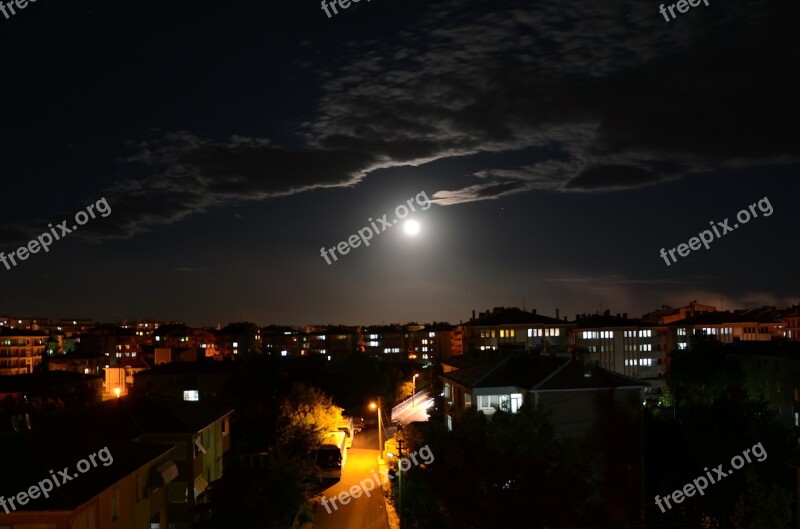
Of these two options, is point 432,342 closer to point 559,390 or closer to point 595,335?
point 595,335

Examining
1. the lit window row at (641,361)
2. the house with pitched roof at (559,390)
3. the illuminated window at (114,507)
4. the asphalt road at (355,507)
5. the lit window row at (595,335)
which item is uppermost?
the lit window row at (595,335)

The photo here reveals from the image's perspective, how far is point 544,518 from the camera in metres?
17.9

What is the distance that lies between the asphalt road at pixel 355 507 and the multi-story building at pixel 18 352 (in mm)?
98514

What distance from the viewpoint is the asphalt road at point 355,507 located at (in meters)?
26.0

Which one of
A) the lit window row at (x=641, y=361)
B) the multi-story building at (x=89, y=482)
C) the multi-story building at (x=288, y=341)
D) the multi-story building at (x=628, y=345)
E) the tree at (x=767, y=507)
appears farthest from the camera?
the multi-story building at (x=288, y=341)

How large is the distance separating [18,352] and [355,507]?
11009cm

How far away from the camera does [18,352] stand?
118938 millimetres

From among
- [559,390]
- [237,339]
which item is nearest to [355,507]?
[559,390]

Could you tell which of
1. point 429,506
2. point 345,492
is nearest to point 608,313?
point 345,492

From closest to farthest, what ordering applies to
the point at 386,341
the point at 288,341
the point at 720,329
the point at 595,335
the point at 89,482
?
the point at 89,482, the point at 595,335, the point at 720,329, the point at 288,341, the point at 386,341

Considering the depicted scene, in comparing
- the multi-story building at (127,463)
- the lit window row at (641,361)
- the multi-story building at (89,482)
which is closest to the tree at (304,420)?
the multi-story building at (127,463)

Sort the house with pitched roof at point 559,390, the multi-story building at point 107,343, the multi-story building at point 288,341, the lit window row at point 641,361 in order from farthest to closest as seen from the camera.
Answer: the multi-story building at point 288,341 < the multi-story building at point 107,343 < the lit window row at point 641,361 < the house with pitched roof at point 559,390

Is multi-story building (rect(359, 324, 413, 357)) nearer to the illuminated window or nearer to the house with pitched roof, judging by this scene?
the house with pitched roof

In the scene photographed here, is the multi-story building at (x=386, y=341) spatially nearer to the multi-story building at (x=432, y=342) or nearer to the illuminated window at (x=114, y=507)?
the multi-story building at (x=432, y=342)
